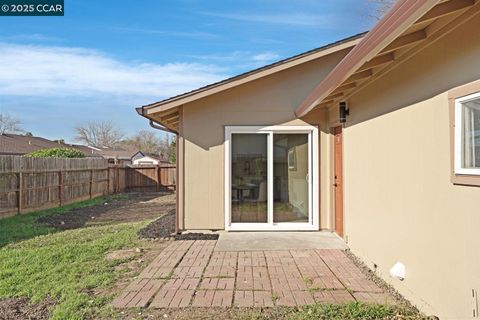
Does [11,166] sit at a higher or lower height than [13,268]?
higher

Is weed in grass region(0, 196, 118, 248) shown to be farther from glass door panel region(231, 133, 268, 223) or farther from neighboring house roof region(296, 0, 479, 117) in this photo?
neighboring house roof region(296, 0, 479, 117)

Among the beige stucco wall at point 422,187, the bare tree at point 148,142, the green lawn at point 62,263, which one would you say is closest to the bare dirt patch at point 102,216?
the green lawn at point 62,263

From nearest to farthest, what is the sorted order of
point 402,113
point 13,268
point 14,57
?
point 402,113, point 13,268, point 14,57

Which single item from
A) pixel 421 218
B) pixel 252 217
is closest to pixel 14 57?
pixel 252 217

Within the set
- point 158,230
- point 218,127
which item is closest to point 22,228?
point 158,230

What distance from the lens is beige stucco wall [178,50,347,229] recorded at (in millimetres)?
8586

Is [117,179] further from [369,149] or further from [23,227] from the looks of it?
[369,149]

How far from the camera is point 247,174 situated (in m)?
8.64

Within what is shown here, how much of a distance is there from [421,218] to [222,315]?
7.60ft

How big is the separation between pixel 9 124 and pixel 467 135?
55556 mm

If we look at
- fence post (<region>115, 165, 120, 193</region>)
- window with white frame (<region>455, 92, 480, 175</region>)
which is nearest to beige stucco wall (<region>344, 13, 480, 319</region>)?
window with white frame (<region>455, 92, 480, 175</region>)

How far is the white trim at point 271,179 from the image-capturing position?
8555mm

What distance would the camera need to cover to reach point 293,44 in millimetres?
16422

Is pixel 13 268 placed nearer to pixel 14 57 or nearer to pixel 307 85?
pixel 307 85
